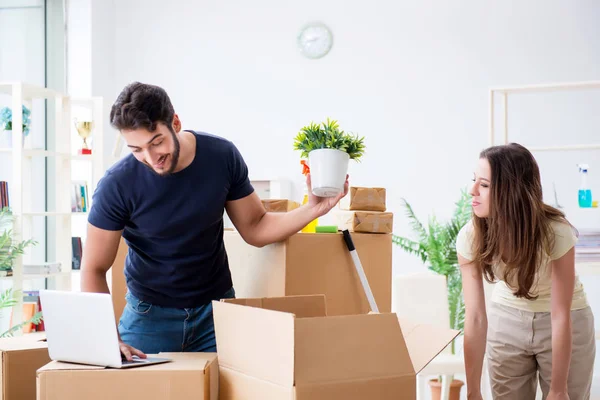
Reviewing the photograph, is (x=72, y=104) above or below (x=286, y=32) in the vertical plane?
below

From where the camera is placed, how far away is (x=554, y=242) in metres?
1.84

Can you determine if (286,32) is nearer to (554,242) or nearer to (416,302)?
(416,302)

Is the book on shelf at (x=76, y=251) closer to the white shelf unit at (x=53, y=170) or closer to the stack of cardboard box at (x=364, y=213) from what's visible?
the white shelf unit at (x=53, y=170)

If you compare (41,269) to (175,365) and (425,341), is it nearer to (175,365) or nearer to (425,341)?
(175,365)

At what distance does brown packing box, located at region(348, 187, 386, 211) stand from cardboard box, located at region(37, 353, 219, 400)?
3.34ft

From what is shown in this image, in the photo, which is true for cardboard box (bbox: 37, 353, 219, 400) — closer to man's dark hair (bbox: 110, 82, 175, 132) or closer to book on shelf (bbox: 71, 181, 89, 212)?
man's dark hair (bbox: 110, 82, 175, 132)

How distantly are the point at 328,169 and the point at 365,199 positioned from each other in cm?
57

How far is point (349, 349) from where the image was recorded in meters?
1.38

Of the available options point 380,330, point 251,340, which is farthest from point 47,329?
point 380,330

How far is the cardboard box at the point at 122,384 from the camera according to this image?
4.67ft

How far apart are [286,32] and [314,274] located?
3.45 meters

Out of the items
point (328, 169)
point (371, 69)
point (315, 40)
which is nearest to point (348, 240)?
point (328, 169)

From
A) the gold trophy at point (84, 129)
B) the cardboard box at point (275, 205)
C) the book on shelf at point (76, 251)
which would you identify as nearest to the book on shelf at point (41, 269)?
the book on shelf at point (76, 251)

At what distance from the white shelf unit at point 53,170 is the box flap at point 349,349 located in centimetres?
325
